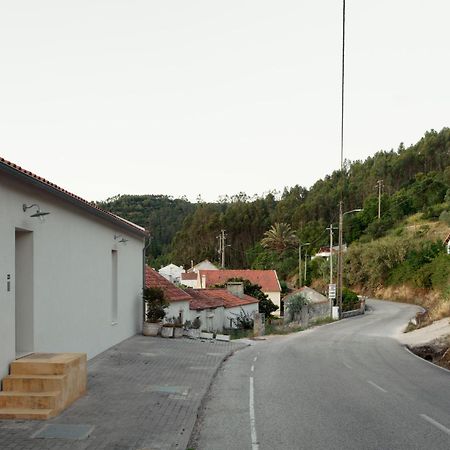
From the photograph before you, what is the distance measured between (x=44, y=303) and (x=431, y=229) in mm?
73365

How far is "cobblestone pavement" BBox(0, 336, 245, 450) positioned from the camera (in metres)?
7.82

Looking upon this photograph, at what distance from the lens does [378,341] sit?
30688mm

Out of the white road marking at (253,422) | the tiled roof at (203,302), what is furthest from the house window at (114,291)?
the tiled roof at (203,302)

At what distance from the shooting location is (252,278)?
68375 mm

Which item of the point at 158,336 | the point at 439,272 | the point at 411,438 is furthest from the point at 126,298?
the point at 439,272

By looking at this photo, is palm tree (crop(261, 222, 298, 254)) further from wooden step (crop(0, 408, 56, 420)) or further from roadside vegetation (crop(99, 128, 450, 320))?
wooden step (crop(0, 408, 56, 420))

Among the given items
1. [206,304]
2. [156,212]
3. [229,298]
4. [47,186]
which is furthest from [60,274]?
[156,212]

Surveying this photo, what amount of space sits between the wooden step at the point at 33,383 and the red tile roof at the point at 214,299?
25.4 meters

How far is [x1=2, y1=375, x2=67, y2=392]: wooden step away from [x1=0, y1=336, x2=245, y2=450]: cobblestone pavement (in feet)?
1.58

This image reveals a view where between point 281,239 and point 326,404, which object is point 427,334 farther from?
point 281,239

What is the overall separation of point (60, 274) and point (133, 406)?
157 inches

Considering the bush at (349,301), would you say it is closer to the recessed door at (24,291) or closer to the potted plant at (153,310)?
the potted plant at (153,310)

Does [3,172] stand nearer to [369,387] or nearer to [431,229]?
[369,387]

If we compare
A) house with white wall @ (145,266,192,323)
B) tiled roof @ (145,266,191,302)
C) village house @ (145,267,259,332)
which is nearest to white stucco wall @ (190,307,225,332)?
village house @ (145,267,259,332)
